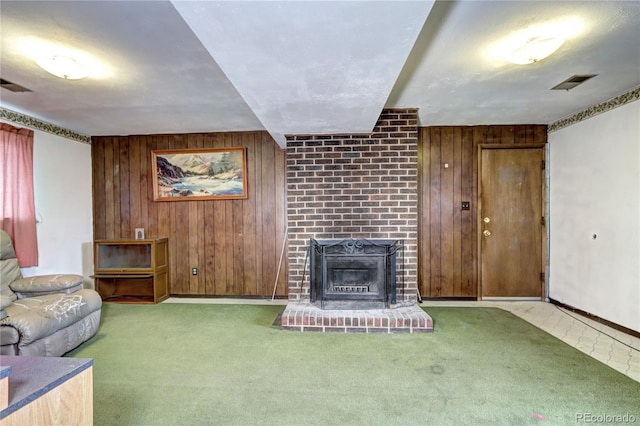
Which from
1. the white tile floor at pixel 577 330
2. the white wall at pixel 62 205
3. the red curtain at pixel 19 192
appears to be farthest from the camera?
the white wall at pixel 62 205

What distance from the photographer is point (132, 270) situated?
3.92m

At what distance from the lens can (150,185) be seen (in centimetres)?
430

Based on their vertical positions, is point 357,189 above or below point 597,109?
below

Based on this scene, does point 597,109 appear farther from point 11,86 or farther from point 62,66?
point 11,86

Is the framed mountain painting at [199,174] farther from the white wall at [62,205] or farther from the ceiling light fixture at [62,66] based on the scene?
the ceiling light fixture at [62,66]

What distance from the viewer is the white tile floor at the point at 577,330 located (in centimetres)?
234

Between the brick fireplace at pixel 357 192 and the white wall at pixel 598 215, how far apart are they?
6.05 ft

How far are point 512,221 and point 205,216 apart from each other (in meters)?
4.03

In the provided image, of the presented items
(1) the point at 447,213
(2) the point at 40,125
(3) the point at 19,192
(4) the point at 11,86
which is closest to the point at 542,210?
(1) the point at 447,213

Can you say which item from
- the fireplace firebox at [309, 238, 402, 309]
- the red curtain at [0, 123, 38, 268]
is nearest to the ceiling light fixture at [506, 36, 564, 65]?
the fireplace firebox at [309, 238, 402, 309]

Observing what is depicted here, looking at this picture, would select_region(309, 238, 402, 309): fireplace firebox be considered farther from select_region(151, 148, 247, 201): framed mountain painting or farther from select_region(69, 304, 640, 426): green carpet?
select_region(151, 148, 247, 201): framed mountain painting

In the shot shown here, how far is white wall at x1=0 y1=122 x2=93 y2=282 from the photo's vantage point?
354 centimetres

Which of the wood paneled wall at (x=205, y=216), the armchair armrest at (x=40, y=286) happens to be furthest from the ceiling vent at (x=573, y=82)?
the armchair armrest at (x=40, y=286)

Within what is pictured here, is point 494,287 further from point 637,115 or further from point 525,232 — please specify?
point 637,115
